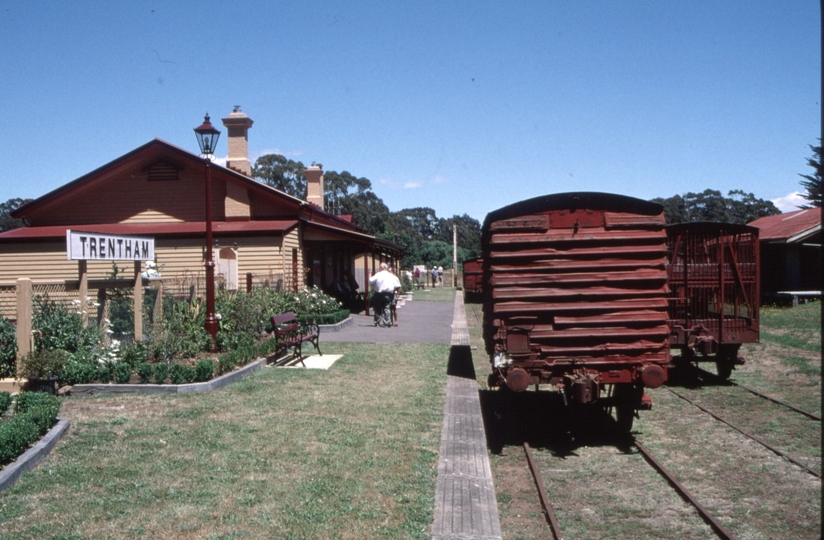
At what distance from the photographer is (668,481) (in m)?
6.93

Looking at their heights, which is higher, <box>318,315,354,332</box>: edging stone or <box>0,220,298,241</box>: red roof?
<box>0,220,298,241</box>: red roof

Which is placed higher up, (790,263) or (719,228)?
(719,228)

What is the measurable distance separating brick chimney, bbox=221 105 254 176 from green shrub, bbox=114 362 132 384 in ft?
54.6

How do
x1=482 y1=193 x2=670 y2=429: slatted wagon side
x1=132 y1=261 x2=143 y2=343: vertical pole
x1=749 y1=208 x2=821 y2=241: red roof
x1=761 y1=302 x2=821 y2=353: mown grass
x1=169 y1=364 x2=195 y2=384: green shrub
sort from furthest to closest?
x1=749 y1=208 x2=821 y2=241: red roof
x1=761 y1=302 x2=821 y2=353: mown grass
x1=132 y1=261 x2=143 y2=343: vertical pole
x1=169 y1=364 x2=195 y2=384: green shrub
x1=482 y1=193 x2=670 y2=429: slatted wagon side

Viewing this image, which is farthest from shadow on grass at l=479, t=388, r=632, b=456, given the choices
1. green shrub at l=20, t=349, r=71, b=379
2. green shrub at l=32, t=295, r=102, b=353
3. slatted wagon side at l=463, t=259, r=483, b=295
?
slatted wagon side at l=463, t=259, r=483, b=295

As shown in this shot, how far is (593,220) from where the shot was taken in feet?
27.2

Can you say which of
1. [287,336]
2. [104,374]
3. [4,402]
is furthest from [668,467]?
[287,336]

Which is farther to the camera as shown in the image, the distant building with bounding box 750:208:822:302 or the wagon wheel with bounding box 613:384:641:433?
the distant building with bounding box 750:208:822:302

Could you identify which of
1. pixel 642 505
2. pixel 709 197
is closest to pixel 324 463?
pixel 642 505

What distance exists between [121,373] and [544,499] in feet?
20.2

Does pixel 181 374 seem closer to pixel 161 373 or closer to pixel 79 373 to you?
pixel 161 373

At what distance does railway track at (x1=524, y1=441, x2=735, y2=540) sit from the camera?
549cm

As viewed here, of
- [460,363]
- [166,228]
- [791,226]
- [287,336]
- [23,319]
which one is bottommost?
[460,363]

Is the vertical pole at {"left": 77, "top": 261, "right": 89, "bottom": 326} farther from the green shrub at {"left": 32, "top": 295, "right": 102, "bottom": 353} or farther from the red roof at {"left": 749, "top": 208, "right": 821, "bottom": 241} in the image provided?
the red roof at {"left": 749, "top": 208, "right": 821, "bottom": 241}
